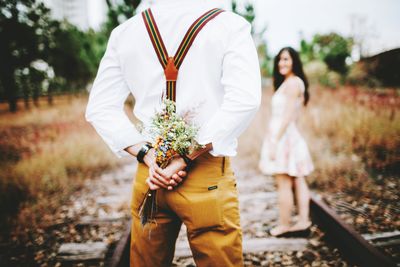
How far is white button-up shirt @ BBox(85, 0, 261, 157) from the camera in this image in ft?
4.18

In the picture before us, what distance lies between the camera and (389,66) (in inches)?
Answer: 329

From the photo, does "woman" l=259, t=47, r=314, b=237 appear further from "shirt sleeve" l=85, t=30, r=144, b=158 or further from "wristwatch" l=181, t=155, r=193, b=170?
"shirt sleeve" l=85, t=30, r=144, b=158

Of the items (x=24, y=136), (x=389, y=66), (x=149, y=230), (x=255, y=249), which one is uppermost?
(x=389, y=66)

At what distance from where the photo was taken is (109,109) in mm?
1526

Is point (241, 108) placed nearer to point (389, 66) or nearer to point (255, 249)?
point (255, 249)

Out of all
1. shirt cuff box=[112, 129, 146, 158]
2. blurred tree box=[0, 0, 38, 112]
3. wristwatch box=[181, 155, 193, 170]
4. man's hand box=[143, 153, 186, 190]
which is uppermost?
blurred tree box=[0, 0, 38, 112]

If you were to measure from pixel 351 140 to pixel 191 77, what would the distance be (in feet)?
19.0

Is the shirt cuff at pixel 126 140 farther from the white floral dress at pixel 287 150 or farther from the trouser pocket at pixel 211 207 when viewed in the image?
the white floral dress at pixel 287 150

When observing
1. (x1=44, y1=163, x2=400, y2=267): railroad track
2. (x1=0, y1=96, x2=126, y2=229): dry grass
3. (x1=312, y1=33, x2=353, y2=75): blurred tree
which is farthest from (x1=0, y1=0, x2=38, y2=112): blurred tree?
(x1=312, y1=33, x2=353, y2=75): blurred tree

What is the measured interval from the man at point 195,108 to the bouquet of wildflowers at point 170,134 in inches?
1.8

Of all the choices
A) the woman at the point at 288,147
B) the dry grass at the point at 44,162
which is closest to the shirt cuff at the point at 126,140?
the woman at the point at 288,147

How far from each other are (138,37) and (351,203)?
3.94 meters

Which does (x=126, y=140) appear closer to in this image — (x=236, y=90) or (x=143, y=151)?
(x=143, y=151)

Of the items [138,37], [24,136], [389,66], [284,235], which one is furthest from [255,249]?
[389,66]
